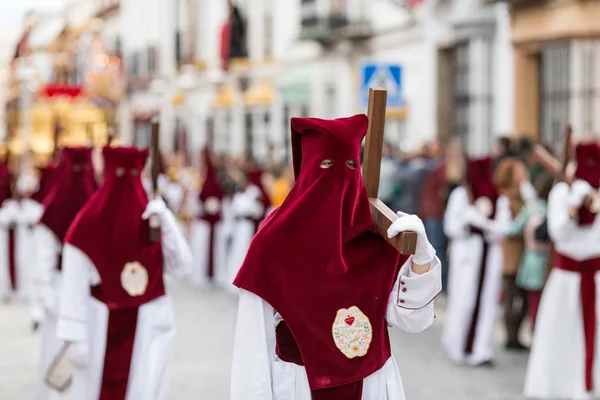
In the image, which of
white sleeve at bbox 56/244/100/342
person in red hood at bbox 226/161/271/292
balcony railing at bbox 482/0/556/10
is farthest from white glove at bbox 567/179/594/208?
balcony railing at bbox 482/0/556/10

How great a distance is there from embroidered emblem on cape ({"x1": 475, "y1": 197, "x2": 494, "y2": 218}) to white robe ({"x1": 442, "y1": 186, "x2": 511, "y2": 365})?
6 cm

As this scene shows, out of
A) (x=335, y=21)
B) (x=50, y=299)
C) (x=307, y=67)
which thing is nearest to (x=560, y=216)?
(x=50, y=299)

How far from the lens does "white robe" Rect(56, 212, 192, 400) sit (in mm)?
7125

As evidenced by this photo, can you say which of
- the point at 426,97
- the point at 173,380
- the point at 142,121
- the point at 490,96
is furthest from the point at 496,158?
the point at 142,121

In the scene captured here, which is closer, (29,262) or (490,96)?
(29,262)

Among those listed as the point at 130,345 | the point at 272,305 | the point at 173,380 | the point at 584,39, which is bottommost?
the point at 173,380

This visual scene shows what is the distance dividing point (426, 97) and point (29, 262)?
8.68 metres

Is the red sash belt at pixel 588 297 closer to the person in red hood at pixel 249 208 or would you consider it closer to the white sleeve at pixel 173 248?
the white sleeve at pixel 173 248

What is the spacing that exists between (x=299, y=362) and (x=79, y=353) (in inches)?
96.7

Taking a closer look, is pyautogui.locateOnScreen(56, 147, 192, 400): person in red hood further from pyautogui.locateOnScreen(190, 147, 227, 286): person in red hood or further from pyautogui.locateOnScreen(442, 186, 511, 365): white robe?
pyautogui.locateOnScreen(190, 147, 227, 286): person in red hood

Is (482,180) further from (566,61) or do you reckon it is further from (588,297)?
(566,61)

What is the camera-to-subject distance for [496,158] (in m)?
13.9

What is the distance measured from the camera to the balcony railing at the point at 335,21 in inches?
1032

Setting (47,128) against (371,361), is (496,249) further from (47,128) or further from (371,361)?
(47,128)
